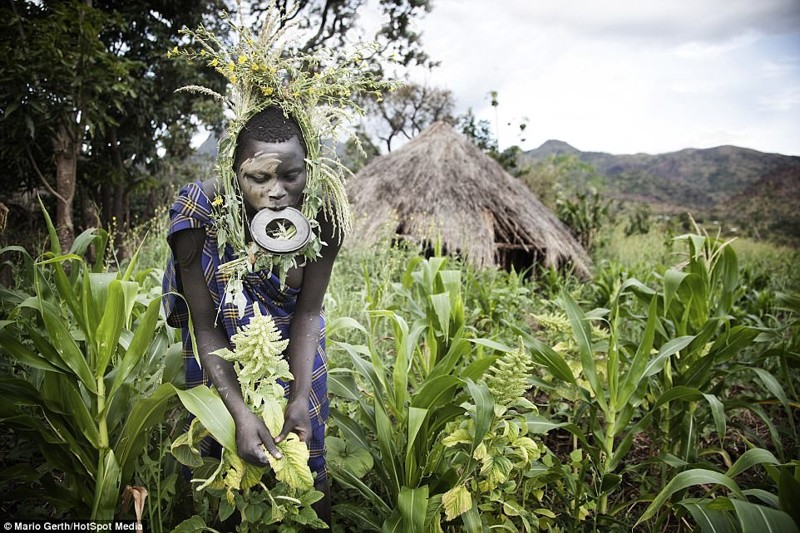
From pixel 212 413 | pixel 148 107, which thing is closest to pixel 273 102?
pixel 212 413

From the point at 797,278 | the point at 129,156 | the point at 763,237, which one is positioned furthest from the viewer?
the point at 763,237

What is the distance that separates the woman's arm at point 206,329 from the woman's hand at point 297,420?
0.08 meters

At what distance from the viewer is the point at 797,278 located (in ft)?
19.9

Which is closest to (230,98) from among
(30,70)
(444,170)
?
(30,70)

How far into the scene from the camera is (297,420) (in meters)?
1.17

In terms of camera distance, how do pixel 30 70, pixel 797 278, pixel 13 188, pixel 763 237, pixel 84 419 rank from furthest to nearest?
pixel 763 237
pixel 797 278
pixel 13 188
pixel 30 70
pixel 84 419

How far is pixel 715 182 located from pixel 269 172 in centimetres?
2193

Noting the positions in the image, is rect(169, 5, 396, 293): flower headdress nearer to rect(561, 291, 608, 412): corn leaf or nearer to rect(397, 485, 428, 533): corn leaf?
rect(397, 485, 428, 533): corn leaf

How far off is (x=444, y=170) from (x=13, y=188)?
18.4 feet

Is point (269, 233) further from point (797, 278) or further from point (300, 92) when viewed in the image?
point (797, 278)

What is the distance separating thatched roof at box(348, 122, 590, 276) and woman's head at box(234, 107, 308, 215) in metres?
4.59

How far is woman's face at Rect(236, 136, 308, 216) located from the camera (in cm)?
109

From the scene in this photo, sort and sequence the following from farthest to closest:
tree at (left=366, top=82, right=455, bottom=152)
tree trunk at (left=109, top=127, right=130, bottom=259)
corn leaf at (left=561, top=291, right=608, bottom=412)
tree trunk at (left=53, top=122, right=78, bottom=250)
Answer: tree at (left=366, top=82, right=455, bottom=152) → tree trunk at (left=109, top=127, right=130, bottom=259) → tree trunk at (left=53, top=122, right=78, bottom=250) → corn leaf at (left=561, top=291, right=608, bottom=412)

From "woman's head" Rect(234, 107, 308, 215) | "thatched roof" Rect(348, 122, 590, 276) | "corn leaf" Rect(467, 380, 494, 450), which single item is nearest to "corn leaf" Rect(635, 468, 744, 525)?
"corn leaf" Rect(467, 380, 494, 450)
